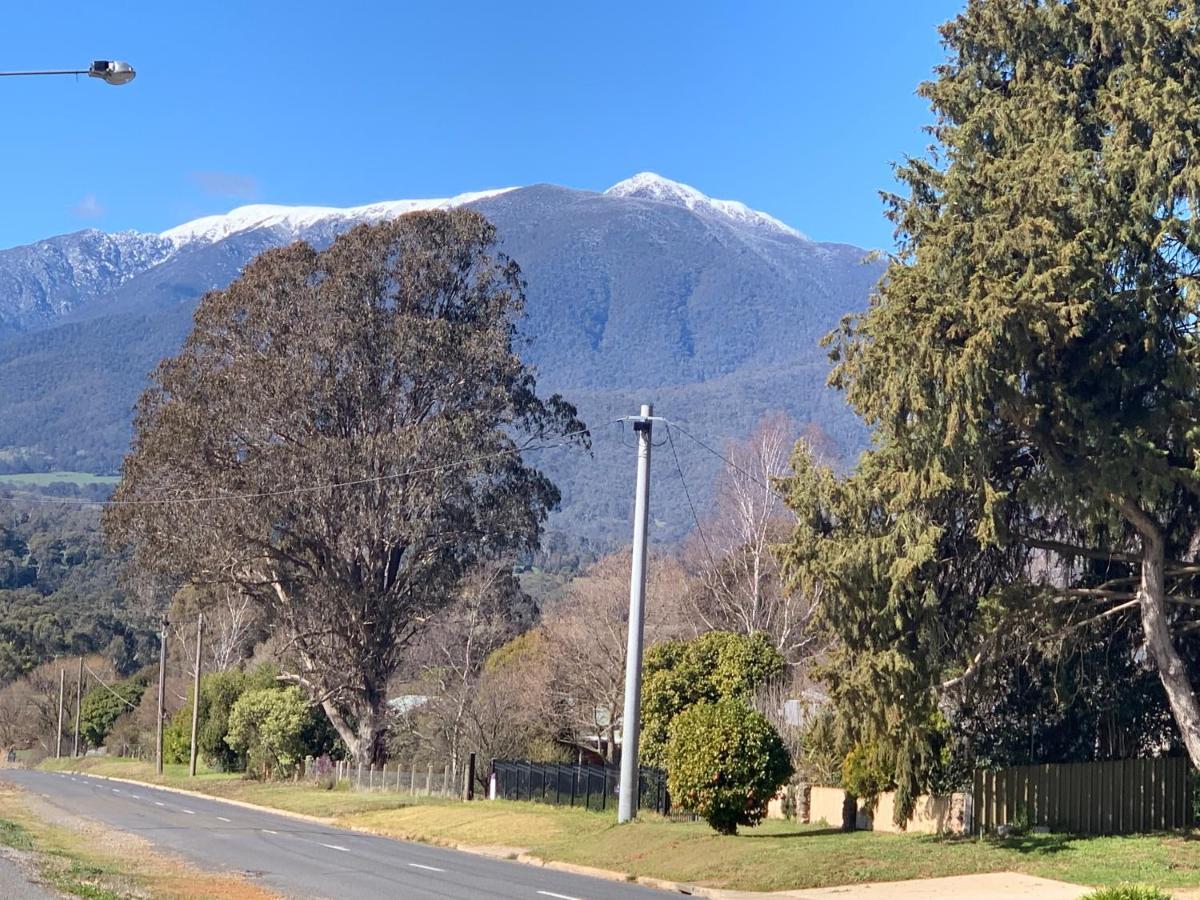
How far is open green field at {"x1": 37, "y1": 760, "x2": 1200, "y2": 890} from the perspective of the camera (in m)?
22.9

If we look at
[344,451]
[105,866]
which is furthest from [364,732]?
[105,866]

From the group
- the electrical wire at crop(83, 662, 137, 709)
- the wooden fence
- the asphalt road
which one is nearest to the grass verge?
the asphalt road

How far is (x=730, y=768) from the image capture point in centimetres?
2756

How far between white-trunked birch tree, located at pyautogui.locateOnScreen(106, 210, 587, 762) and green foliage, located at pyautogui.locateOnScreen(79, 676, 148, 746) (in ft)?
147

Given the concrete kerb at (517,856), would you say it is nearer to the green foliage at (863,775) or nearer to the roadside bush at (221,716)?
the green foliage at (863,775)

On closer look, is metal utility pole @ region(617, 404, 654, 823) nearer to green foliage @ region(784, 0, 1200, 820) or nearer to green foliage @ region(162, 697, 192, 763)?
green foliage @ region(784, 0, 1200, 820)

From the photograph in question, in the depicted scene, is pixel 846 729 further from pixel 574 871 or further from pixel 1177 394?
pixel 1177 394

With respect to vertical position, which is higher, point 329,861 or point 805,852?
point 805,852

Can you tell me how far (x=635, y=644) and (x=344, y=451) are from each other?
22501 millimetres

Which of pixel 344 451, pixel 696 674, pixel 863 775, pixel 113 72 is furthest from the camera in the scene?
pixel 344 451

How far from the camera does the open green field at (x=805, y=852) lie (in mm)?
22938

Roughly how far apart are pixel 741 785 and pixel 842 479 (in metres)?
5.68

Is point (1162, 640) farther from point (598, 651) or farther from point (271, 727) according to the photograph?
point (271, 727)

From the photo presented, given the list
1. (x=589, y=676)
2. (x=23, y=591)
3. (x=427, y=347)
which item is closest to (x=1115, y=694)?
(x=589, y=676)
